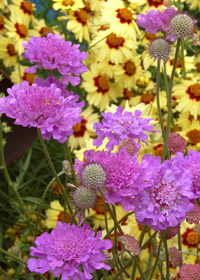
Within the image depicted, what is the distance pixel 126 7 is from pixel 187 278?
959mm

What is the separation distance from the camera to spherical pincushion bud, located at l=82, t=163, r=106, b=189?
48 cm

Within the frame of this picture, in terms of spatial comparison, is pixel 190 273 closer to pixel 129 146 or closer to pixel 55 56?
pixel 129 146

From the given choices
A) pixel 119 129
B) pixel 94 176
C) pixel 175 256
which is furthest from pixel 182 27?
pixel 175 256

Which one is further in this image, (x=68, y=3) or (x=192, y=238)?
(x=68, y=3)

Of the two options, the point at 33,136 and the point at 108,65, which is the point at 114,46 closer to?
the point at 108,65

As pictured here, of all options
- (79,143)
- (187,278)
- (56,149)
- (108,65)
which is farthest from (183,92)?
(187,278)

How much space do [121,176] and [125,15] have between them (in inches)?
32.5

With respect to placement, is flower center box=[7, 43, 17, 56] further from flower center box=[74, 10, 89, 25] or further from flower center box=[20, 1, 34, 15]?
flower center box=[74, 10, 89, 25]

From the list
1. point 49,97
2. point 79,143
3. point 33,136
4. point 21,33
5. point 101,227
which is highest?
point 49,97

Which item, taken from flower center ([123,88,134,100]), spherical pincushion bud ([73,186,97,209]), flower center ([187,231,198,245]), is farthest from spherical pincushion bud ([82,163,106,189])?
flower center ([123,88,134,100])

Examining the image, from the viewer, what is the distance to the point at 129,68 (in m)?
1.30

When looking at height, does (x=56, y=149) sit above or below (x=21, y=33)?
below

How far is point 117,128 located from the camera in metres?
0.69

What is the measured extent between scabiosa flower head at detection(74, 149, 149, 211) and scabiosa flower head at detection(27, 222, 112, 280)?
7 cm
